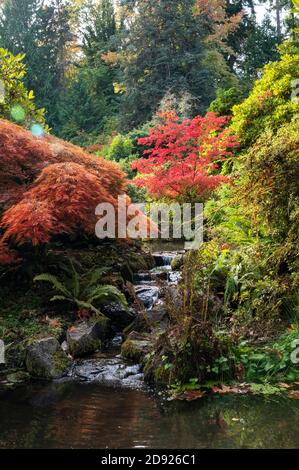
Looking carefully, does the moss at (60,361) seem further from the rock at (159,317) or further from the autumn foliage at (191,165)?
the autumn foliage at (191,165)

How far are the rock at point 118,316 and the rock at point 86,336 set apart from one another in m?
0.42

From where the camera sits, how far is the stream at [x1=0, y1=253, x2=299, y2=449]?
3.82m

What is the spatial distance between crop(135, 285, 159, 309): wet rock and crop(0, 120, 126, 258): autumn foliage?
143 centimetres

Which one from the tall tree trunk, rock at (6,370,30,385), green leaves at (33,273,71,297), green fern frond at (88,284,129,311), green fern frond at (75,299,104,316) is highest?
the tall tree trunk

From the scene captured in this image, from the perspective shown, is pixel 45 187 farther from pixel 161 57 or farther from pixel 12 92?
pixel 161 57

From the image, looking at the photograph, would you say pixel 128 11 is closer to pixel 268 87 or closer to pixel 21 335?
pixel 268 87

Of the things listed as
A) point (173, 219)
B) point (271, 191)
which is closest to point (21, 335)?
point (271, 191)

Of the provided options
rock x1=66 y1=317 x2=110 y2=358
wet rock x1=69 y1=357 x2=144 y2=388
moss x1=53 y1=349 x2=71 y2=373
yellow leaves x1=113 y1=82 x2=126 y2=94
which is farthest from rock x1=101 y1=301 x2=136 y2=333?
yellow leaves x1=113 y1=82 x2=126 y2=94

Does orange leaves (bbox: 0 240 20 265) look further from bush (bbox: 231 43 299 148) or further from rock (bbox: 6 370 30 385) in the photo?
bush (bbox: 231 43 299 148)

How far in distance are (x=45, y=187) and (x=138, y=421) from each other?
367cm

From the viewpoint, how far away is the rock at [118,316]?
739 cm

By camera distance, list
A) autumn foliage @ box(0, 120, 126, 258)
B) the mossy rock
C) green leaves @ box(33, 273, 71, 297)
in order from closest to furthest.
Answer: the mossy rock, autumn foliage @ box(0, 120, 126, 258), green leaves @ box(33, 273, 71, 297)

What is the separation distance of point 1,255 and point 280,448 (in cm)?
451

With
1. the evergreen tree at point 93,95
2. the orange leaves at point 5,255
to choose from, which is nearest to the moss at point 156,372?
the orange leaves at point 5,255
